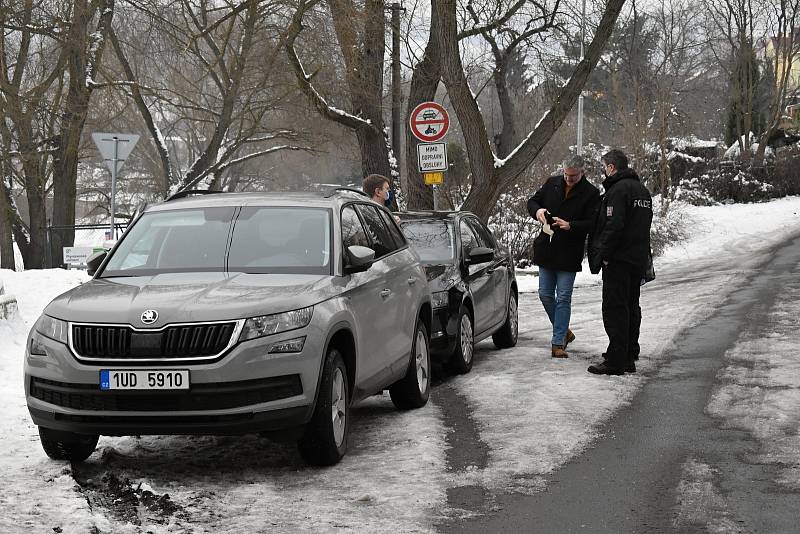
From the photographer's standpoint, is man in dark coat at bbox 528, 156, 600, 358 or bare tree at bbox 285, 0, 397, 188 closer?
man in dark coat at bbox 528, 156, 600, 358

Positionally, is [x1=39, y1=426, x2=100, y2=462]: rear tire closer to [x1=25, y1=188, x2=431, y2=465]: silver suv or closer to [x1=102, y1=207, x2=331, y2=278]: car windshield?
[x1=25, y1=188, x2=431, y2=465]: silver suv

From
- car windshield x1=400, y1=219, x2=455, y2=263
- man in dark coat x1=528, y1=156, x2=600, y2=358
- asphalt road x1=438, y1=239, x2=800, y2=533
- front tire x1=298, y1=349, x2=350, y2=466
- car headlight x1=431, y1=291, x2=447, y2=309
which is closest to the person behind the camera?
asphalt road x1=438, y1=239, x2=800, y2=533

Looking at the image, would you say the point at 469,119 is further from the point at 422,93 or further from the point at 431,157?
the point at 431,157

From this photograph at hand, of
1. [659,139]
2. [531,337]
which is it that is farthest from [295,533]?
[659,139]

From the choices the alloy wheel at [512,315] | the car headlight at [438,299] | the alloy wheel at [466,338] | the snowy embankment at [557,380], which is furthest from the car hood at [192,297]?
the alloy wheel at [512,315]

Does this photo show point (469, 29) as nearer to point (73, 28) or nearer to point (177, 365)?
point (73, 28)

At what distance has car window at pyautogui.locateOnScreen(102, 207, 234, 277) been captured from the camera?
722 centimetres

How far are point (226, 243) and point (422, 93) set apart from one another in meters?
15.2

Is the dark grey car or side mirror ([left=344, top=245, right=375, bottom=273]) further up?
side mirror ([left=344, top=245, right=375, bottom=273])

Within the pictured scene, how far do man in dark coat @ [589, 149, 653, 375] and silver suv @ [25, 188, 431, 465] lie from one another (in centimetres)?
298

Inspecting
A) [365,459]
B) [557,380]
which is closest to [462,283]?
[557,380]

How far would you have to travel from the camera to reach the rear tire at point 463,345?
10136 millimetres

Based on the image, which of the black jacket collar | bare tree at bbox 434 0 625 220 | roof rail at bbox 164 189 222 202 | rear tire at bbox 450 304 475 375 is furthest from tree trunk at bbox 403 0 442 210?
roof rail at bbox 164 189 222 202

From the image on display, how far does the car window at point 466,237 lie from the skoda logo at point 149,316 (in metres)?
5.15
